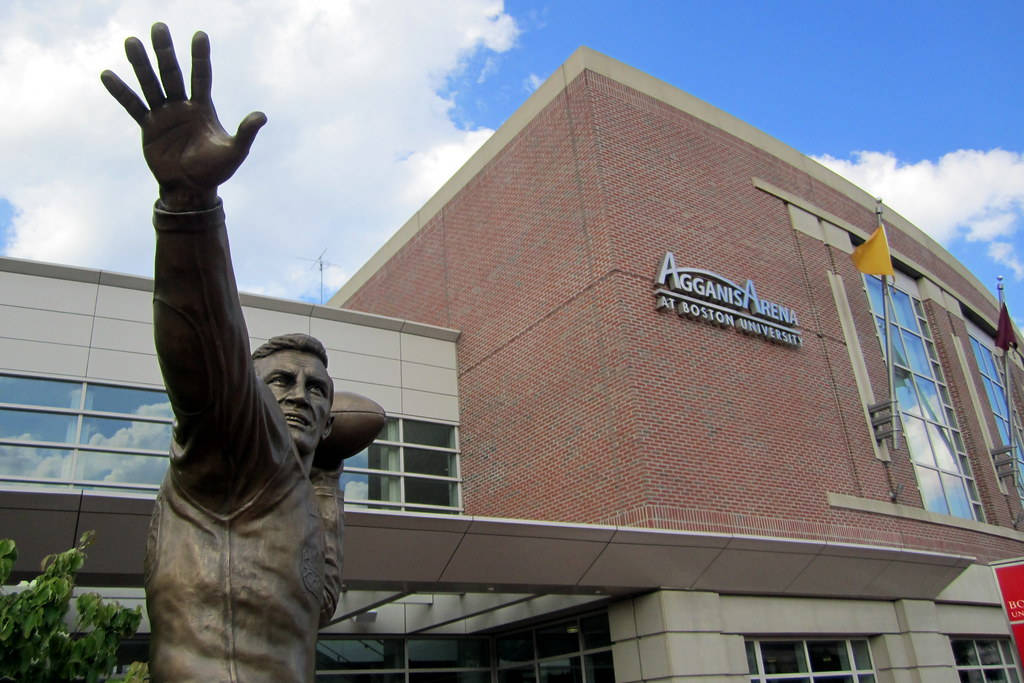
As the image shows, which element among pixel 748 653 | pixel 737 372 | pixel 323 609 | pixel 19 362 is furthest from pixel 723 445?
pixel 323 609

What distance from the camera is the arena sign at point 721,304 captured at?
1606cm

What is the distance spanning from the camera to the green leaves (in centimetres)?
576

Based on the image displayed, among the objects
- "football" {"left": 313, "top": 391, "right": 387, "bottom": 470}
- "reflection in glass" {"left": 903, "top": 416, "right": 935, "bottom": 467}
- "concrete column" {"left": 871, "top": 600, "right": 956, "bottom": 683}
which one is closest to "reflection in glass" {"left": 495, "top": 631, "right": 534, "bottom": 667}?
"concrete column" {"left": 871, "top": 600, "right": 956, "bottom": 683}

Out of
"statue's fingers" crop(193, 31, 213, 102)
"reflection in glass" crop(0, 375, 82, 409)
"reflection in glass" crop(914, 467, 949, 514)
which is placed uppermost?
"reflection in glass" crop(0, 375, 82, 409)

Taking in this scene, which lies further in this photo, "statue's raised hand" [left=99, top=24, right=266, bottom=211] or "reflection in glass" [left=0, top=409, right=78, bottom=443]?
"reflection in glass" [left=0, top=409, right=78, bottom=443]

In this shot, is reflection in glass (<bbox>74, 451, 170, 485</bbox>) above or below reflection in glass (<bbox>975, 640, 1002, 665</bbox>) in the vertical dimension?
above

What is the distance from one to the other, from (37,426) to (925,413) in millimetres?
18917

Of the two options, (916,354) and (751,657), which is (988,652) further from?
(751,657)

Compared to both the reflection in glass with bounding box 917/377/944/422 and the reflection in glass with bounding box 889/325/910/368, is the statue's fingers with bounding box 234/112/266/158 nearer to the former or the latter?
the reflection in glass with bounding box 889/325/910/368

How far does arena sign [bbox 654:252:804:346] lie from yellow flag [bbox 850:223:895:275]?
→ 263 cm

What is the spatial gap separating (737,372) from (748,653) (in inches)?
195

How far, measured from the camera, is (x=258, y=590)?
2.20 m

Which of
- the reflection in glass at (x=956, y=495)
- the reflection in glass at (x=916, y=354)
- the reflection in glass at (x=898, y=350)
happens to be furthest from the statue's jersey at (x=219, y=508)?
the reflection in glass at (x=916, y=354)

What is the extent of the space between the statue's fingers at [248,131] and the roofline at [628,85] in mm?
16215
